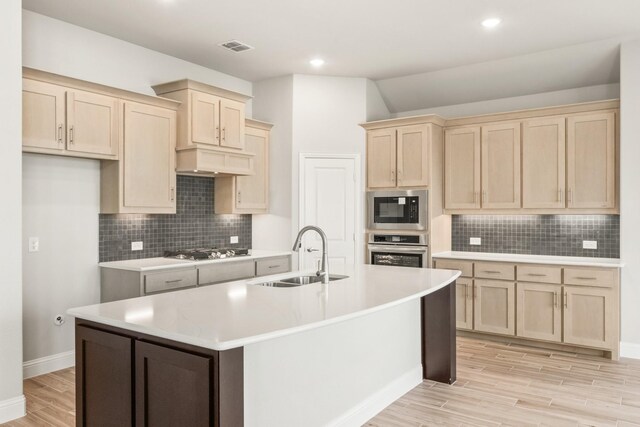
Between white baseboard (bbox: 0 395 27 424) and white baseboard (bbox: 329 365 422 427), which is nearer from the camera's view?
white baseboard (bbox: 329 365 422 427)

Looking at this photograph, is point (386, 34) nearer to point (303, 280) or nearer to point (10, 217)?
point (303, 280)

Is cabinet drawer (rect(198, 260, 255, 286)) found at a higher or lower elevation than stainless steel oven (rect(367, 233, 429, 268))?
lower

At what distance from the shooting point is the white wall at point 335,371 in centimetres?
231

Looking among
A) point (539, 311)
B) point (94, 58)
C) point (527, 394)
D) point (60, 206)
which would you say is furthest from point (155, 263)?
point (539, 311)

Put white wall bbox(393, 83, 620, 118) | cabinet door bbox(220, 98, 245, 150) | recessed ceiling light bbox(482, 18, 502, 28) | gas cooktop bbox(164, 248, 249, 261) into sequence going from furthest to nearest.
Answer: white wall bbox(393, 83, 620, 118)
cabinet door bbox(220, 98, 245, 150)
gas cooktop bbox(164, 248, 249, 261)
recessed ceiling light bbox(482, 18, 502, 28)

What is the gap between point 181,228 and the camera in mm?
5020

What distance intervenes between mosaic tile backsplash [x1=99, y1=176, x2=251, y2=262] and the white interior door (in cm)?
80

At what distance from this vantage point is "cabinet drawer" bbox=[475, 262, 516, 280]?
488 cm

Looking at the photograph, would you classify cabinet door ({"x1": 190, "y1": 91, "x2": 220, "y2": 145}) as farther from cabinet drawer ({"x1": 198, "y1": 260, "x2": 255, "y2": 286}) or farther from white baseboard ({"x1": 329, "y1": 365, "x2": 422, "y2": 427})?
white baseboard ({"x1": 329, "y1": 365, "x2": 422, "y2": 427})

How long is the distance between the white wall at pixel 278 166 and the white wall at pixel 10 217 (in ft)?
9.53

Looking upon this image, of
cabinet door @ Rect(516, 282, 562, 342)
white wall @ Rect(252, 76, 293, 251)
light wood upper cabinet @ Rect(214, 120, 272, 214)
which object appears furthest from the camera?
white wall @ Rect(252, 76, 293, 251)

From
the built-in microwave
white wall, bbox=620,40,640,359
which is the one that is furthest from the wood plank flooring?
the built-in microwave

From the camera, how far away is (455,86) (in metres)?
5.54

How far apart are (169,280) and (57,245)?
943 millimetres
